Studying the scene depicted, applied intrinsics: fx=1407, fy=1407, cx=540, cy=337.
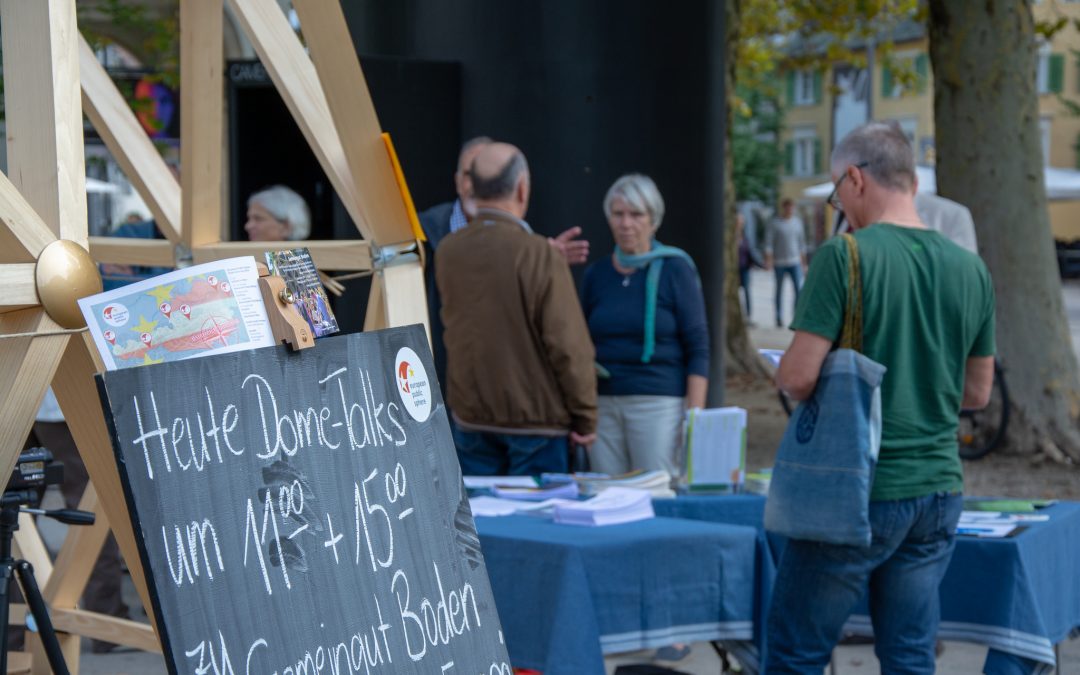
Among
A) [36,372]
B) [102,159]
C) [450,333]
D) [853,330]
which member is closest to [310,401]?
[36,372]

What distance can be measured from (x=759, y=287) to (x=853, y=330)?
3213 centimetres

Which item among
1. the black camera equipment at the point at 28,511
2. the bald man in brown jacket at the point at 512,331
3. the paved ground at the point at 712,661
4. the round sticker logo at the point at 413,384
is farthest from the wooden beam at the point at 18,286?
the paved ground at the point at 712,661

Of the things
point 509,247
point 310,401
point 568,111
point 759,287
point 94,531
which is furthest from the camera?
point 759,287

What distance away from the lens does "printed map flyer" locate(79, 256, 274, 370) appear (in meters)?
2.14

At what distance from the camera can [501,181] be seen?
188 inches

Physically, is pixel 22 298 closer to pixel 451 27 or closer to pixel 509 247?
pixel 509 247

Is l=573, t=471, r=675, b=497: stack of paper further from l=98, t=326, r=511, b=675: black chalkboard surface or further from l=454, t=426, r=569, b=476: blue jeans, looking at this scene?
l=98, t=326, r=511, b=675: black chalkboard surface

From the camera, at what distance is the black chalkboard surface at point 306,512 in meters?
2.09

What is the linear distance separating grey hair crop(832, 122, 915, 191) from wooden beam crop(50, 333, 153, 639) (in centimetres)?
205

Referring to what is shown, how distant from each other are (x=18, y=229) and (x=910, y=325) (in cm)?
227

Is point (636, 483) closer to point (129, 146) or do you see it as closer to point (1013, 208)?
point (129, 146)

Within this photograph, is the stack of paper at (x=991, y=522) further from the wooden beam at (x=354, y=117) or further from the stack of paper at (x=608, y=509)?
the wooden beam at (x=354, y=117)

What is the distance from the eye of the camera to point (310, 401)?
92.4 inches

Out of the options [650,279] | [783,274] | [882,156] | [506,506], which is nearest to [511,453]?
[506,506]
